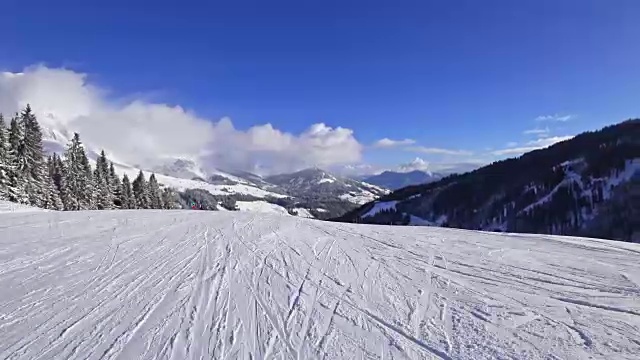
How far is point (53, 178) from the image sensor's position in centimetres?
4925

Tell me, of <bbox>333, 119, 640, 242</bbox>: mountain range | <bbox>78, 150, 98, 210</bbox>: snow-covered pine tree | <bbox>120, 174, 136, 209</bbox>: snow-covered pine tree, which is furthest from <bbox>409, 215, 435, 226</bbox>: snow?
<bbox>78, 150, 98, 210</bbox>: snow-covered pine tree

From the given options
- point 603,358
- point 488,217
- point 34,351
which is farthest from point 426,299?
point 488,217

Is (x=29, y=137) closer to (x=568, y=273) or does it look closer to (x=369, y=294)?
(x=369, y=294)

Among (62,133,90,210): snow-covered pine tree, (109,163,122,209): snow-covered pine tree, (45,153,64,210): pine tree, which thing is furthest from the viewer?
(109,163,122,209): snow-covered pine tree

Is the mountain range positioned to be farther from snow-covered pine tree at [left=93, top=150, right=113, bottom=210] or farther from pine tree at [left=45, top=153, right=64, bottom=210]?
pine tree at [left=45, top=153, right=64, bottom=210]

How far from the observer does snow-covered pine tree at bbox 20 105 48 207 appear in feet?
127

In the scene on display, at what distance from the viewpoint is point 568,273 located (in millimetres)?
9352

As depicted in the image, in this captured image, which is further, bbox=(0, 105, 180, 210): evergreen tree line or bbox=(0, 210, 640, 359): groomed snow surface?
bbox=(0, 105, 180, 210): evergreen tree line

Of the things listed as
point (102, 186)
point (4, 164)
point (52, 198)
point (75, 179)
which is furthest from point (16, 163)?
point (102, 186)

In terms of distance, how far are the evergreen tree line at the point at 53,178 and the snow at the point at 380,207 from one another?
11175 centimetres

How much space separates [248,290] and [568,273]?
7.66m

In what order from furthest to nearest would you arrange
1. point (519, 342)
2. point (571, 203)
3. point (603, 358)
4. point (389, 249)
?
1. point (571, 203)
2. point (389, 249)
3. point (519, 342)
4. point (603, 358)

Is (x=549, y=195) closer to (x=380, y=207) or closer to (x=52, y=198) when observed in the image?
(x=380, y=207)

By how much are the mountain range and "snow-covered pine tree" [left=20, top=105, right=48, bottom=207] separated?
11403 centimetres
